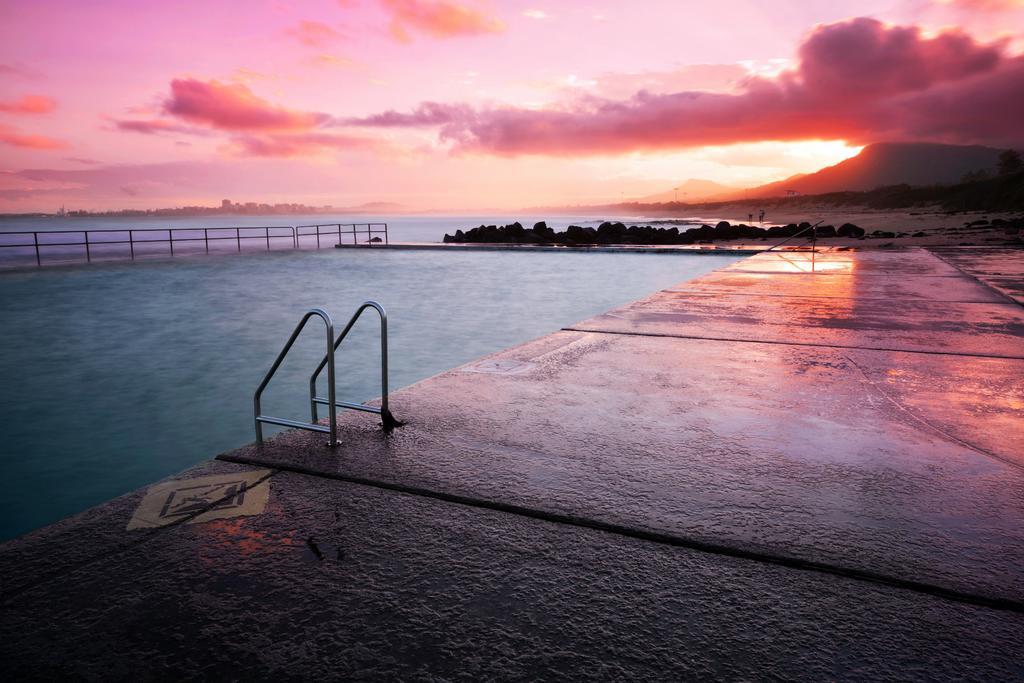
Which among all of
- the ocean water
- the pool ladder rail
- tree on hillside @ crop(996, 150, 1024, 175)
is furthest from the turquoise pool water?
tree on hillside @ crop(996, 150, 1024, 175)

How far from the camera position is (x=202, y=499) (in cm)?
320

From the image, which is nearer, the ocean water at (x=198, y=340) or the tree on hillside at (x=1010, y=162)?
the ocean water at (x=198, y=340)

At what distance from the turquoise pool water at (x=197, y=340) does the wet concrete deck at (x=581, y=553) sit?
4.56 m

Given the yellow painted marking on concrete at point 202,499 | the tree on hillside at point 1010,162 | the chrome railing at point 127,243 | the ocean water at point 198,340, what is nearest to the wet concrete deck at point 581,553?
the yellow painted marking on concrete at point 202,499

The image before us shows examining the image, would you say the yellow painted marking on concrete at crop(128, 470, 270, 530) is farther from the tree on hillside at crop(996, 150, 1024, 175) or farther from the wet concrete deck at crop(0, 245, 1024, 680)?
the tree on hillside at crop(996, 150, 1024, 175)

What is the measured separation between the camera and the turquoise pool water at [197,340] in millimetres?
7793

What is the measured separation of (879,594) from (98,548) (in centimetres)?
304

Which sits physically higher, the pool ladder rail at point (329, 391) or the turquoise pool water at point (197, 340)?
the pool ladder rail at point (329, 391)

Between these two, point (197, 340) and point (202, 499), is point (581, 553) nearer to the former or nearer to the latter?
point (202, 499)

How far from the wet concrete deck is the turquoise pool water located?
4.56 metres

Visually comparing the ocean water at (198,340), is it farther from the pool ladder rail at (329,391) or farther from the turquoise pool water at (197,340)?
the pool ladder rail at (329,391)

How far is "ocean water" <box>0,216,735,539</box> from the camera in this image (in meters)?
7.80

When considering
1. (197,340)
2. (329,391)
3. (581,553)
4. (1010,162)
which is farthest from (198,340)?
(1010,162)

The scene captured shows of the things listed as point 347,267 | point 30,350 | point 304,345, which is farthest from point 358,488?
point 347,267
